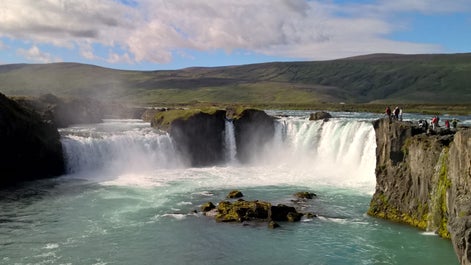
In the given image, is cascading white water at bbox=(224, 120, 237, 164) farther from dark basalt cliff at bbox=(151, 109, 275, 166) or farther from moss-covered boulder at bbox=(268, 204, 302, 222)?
moss-covered boulder at bbox=(268, 204, 302, 222)

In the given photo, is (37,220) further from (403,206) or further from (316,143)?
(316,143)

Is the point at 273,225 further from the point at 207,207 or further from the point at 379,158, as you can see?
the point at 379,158

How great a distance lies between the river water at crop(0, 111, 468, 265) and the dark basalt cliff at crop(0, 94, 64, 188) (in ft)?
7.88

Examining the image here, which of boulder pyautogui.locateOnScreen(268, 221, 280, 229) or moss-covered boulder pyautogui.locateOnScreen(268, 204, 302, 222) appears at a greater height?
moss-covered boulder pyautogui.locateOnScreen(268, 204, 302, 222)

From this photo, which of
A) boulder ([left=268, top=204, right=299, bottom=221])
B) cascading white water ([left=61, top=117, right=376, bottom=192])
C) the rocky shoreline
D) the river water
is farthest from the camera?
cascading white water ([left=61, top=117, right=376, bottom=192])

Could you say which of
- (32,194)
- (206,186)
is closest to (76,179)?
(32,194)

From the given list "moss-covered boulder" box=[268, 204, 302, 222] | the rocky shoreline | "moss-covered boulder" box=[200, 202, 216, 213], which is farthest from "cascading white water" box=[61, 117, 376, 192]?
"moss-covered boulder" box=[268, 204, 302, 222]

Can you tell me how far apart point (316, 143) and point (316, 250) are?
36286 millimetres

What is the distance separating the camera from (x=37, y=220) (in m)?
35.6

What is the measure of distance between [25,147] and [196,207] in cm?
2305

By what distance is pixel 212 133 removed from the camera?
6719cm

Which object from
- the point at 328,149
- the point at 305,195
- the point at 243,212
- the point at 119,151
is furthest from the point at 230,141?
the point at 243,212

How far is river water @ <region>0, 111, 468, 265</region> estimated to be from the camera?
1137 inches

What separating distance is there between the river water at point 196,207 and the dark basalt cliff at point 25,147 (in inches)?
94.6
